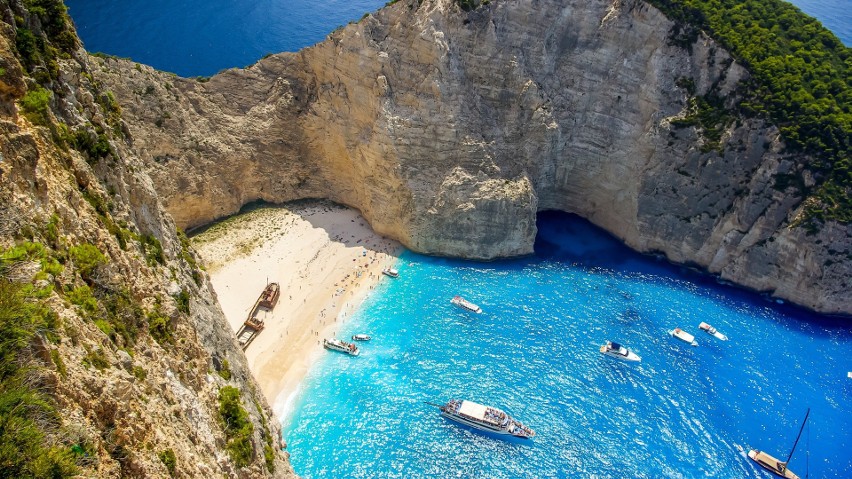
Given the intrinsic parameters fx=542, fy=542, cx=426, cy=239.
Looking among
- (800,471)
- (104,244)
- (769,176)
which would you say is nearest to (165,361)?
(104,244)

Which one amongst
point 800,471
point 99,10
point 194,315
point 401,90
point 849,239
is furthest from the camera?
point 99,10

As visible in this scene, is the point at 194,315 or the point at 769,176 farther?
the point at 769,176

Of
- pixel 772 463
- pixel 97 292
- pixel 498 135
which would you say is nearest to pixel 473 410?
pixel 772 463

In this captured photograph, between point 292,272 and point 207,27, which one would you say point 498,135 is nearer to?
point 292,272

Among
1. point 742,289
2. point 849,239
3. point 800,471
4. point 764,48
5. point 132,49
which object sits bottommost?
point 132,49

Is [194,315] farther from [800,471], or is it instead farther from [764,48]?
[764,48]

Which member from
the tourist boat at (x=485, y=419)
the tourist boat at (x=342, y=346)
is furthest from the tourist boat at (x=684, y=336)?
the tourist boat at (x=342, y=346)

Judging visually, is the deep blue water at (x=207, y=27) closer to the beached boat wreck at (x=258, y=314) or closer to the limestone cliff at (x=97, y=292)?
the beached boat wreck at (x=258, y=314)
